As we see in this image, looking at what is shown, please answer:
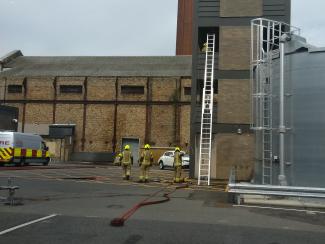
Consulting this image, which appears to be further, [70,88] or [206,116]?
[70,88]

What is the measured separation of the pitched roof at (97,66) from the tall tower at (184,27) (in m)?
4.98

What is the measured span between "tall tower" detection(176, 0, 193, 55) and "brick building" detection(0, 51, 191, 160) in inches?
286

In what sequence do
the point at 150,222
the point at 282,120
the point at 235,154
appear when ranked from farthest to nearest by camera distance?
the point at 235,154
the point at 282,120
the point at 150,222

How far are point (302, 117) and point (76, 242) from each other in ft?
29.7

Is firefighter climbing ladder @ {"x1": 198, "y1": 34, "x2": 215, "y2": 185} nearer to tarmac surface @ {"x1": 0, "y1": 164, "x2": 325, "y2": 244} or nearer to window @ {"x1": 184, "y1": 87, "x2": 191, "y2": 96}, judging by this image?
tarmac surface @ {"x1": 0, "y1": 164, "x2": 325, "y2": 244}

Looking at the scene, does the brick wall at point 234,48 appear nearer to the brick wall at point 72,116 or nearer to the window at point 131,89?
the window at point 131,89

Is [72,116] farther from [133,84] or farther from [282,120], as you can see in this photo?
[282,120]

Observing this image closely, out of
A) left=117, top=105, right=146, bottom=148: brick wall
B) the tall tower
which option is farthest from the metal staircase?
the tall tower

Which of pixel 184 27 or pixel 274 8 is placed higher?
pixel 184 27

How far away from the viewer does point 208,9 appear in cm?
2470

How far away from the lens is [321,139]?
14.2 meters

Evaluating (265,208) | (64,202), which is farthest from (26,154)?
(265,208)

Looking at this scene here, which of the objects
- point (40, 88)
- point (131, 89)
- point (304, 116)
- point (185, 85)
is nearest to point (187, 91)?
point (185, 85)

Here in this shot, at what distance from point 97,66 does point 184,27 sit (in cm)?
1368
